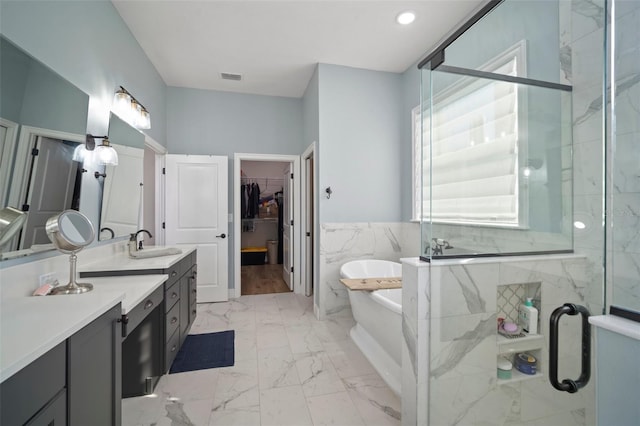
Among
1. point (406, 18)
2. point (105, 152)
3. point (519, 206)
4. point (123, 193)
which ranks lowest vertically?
point (519, 206)

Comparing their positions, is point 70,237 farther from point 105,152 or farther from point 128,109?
point 128,109

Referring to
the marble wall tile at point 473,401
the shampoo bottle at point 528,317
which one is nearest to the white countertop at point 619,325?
the shampoo bottle at point 528,317

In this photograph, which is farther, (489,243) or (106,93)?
(106,93)

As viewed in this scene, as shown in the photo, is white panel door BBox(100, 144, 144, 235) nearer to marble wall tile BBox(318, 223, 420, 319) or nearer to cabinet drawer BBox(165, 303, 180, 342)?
cabinet drawer BBox(165, 303, 180, 342)

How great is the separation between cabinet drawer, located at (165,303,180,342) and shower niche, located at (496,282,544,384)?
7.19 ft

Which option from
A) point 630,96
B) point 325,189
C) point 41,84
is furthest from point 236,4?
point 630,96

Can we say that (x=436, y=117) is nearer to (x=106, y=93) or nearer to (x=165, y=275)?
Result: (x=165, y=275)

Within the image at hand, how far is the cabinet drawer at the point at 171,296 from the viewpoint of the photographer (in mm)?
1976

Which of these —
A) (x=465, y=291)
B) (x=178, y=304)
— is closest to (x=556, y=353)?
(x=465, y=291)

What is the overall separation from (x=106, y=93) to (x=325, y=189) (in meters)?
2.21

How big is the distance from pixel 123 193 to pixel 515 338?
10.3 ft

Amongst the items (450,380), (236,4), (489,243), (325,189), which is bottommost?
(450,380)

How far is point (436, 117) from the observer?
1771mm

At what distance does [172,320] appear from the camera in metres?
2.09
